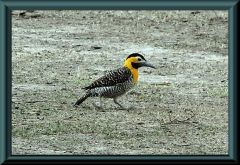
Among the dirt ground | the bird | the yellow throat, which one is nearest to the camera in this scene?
the dirt ground

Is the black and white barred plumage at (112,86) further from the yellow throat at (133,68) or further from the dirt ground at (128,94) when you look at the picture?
the dirt ground at (128,94)

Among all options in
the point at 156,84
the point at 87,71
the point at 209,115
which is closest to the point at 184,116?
the point at 209,115

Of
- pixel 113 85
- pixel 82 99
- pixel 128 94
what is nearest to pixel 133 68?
pixel 113 85

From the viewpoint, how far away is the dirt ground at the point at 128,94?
8703mm

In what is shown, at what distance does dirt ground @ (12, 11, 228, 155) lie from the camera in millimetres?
8703

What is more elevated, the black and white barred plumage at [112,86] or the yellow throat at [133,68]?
the yellow throat at [133,68]

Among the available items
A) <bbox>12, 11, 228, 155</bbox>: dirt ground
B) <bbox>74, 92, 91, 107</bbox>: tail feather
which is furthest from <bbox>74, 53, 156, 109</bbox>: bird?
<bbox>12, 11, 228, 155</bbox>: dirt ground

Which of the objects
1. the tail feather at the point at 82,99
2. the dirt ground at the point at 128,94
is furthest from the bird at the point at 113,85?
the dirt ground at the point at 128,94

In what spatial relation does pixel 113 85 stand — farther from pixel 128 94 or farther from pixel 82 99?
pixel 128 94

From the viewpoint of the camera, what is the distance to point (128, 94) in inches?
443

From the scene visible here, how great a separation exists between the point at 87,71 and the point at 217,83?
81.8 inches

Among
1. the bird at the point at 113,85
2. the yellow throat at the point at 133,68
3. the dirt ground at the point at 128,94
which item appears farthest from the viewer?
the yellow throat at the point at 133,68

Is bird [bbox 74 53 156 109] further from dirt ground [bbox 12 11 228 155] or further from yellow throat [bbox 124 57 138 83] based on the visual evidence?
dirt ground [bbox 12 11 228 155]

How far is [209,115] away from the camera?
33.3 feet
